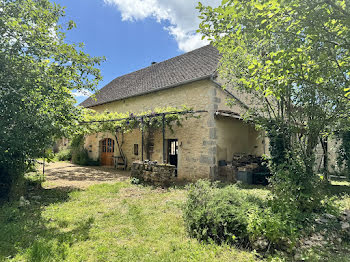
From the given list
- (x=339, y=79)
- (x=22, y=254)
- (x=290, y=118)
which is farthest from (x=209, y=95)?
(x=22, y=254)

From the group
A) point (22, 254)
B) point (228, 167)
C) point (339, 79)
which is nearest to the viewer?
point (22, 254)

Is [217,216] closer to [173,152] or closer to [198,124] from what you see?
[198,124]

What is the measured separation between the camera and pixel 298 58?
3.19m

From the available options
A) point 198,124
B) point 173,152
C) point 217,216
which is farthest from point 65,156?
point 217,216

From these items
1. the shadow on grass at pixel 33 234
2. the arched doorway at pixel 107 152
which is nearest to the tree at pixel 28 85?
the shadow on grass at pixel 33 234

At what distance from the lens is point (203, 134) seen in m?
8.73

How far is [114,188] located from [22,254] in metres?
4.02

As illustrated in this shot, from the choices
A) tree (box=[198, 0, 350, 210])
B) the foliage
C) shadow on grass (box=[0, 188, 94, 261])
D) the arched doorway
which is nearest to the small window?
the foliage

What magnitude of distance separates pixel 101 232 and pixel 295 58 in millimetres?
4457

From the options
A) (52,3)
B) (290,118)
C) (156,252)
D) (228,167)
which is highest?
(52,3)

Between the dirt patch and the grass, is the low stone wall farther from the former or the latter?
the grass

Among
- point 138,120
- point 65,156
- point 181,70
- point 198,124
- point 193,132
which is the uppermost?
point 181,70

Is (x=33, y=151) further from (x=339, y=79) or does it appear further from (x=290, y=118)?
(x=339, y=79)

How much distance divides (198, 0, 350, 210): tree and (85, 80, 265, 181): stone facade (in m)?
2.20
